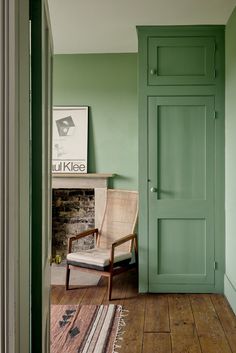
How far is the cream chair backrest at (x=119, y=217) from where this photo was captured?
4645 mm

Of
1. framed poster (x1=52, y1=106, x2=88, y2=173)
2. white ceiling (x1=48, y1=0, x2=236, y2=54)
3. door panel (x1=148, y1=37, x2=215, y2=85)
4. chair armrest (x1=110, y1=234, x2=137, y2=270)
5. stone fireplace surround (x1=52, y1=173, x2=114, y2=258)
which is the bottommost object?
chair armrest (x1=110, y1=234, x2=137, y2=270)

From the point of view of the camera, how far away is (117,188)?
5.02m

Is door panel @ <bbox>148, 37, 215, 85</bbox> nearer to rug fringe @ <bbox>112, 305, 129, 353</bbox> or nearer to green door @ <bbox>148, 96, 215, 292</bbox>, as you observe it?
green door @ <bbox>148, 96, 215, 292</bbox>

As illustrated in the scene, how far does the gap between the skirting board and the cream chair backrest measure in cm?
112

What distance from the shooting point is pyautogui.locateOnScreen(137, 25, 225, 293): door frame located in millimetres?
4043

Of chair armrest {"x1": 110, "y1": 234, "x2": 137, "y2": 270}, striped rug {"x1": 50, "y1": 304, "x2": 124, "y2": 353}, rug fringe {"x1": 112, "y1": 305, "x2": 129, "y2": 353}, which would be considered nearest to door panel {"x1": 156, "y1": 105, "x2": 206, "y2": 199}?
chair armrest {"x1": 110, "y1": 234, "x2": 137, "y2": 270}

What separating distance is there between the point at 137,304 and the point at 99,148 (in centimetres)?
195

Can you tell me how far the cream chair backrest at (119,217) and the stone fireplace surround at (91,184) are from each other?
0.17 meters

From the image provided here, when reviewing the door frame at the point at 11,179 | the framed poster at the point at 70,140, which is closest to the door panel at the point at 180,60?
the framed poster at the point at 70,140

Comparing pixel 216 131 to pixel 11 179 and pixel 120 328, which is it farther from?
pixel 11 179

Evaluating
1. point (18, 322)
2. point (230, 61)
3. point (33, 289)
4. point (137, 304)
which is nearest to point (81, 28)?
point (230, 61)

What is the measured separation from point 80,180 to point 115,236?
0.80 meters

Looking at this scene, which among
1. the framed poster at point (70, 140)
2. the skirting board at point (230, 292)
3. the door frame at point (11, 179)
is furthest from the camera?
the framed poster at point (70, 140)

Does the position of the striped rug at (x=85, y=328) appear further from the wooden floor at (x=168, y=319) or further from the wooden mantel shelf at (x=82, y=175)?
the wooden mantel shelf at (x=82, y=175)
